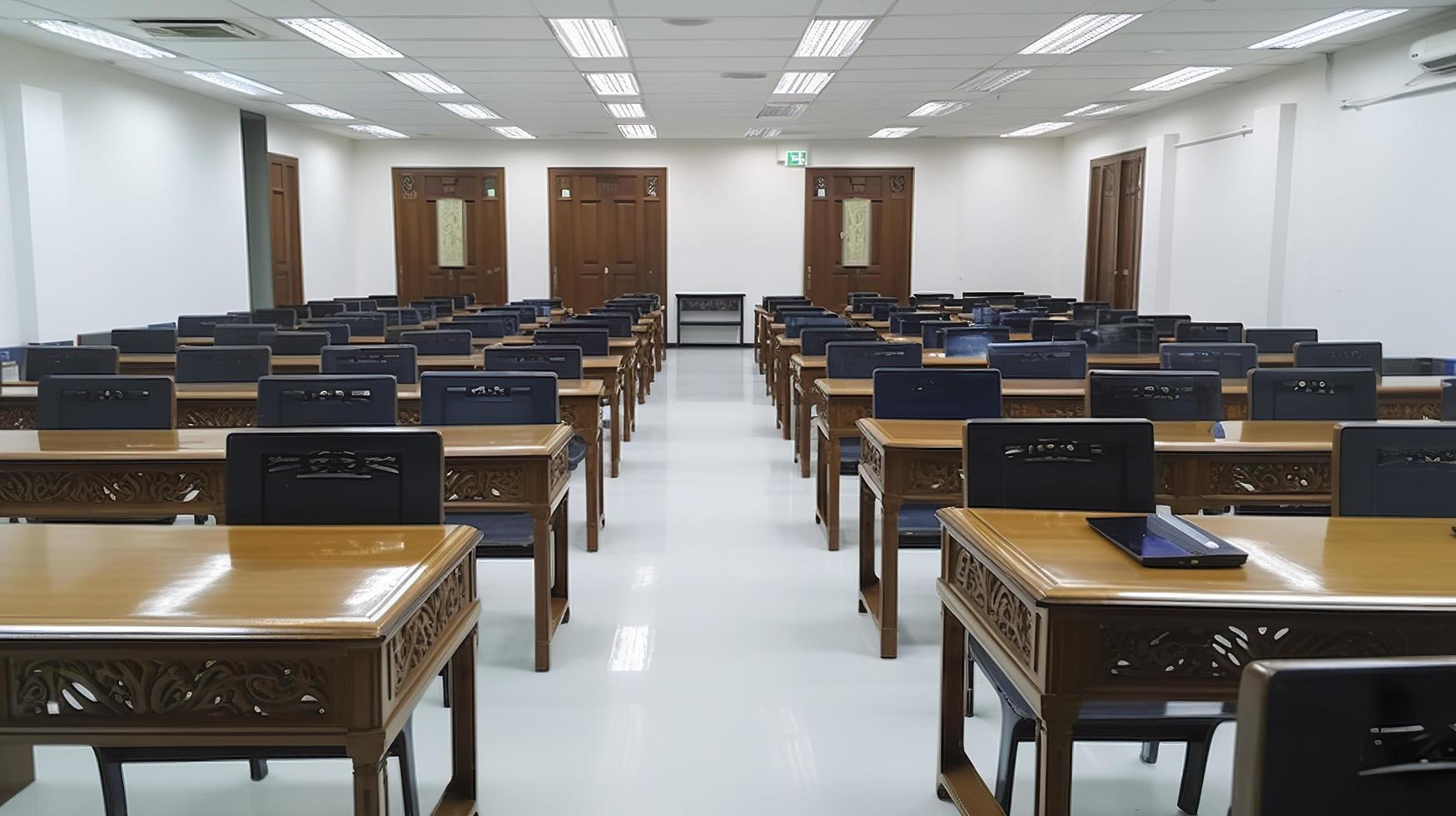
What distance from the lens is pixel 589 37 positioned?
805 cm

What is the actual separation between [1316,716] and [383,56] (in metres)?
9.02

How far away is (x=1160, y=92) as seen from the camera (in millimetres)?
11117

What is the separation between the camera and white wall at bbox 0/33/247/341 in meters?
8.31

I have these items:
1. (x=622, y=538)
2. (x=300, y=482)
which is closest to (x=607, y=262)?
(x=622, y=538)

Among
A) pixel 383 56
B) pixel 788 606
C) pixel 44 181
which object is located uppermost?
pixel 383 56

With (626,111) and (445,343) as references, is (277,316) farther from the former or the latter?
(626,111)

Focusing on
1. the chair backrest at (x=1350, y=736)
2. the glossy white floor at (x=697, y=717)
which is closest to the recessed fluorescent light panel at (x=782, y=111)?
the glossy white floor at (x=697, y=717)

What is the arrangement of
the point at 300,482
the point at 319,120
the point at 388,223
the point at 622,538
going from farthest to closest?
the point at 388,223 < the point at 319,120 < the point at 622,538 < the point at 300,482

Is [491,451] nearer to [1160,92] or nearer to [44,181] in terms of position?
[44,181]

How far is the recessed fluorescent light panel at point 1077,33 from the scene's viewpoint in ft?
24.5

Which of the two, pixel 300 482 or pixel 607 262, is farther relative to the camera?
pixel 607 262

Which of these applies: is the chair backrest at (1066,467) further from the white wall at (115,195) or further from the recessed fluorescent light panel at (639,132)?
the recessed fluorescent light panel at (639,132)

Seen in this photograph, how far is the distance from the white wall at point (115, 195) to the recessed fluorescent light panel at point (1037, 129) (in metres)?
10.0

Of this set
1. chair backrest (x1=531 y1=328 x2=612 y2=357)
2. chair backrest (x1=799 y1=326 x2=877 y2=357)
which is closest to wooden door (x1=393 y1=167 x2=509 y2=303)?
chair backrest (x1=531 y1=328 x2=612 y2=357)
